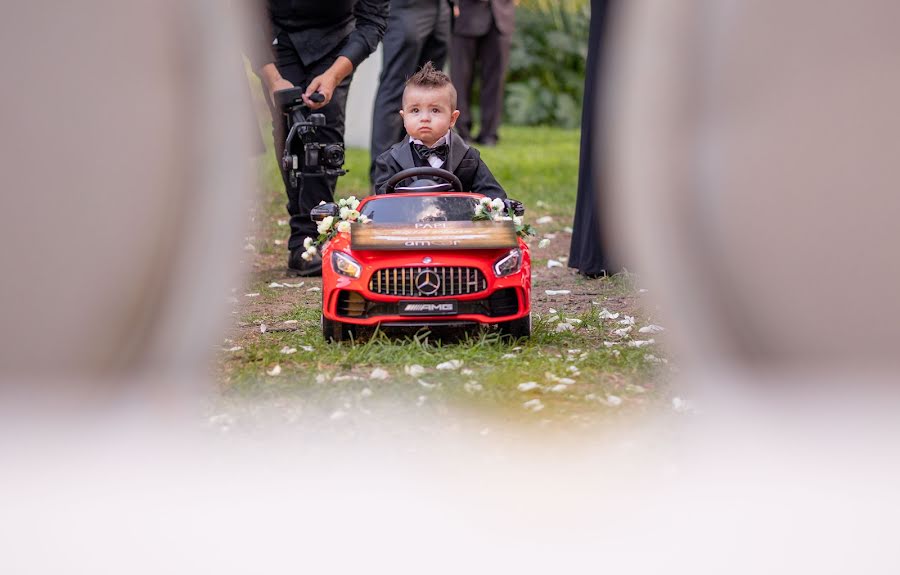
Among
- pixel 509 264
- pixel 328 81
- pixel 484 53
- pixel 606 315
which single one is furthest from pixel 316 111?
pixel 484 53

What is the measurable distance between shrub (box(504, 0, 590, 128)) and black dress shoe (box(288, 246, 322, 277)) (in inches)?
421

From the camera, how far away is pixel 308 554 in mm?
2297

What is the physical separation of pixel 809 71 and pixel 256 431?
1.67 m

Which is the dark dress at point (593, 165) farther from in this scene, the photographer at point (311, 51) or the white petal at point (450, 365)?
the white petal at point (450, 365)

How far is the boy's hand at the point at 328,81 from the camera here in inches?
202

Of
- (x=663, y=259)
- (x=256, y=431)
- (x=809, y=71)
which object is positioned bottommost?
(x=256, y=431)

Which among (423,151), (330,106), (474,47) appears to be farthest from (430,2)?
(474,47)

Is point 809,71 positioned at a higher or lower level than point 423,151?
higher

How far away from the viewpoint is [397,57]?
6.21 m

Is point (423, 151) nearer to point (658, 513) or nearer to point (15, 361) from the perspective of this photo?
point (15, 361)

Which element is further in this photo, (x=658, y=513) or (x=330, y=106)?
(x=330, y=106)

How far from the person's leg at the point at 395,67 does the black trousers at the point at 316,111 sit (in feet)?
1.80

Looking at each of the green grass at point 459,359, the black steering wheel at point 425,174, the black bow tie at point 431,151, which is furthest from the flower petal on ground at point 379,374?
the black bow tie at point 431,151

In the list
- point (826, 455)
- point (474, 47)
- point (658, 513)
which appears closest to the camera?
point (658, 513)
